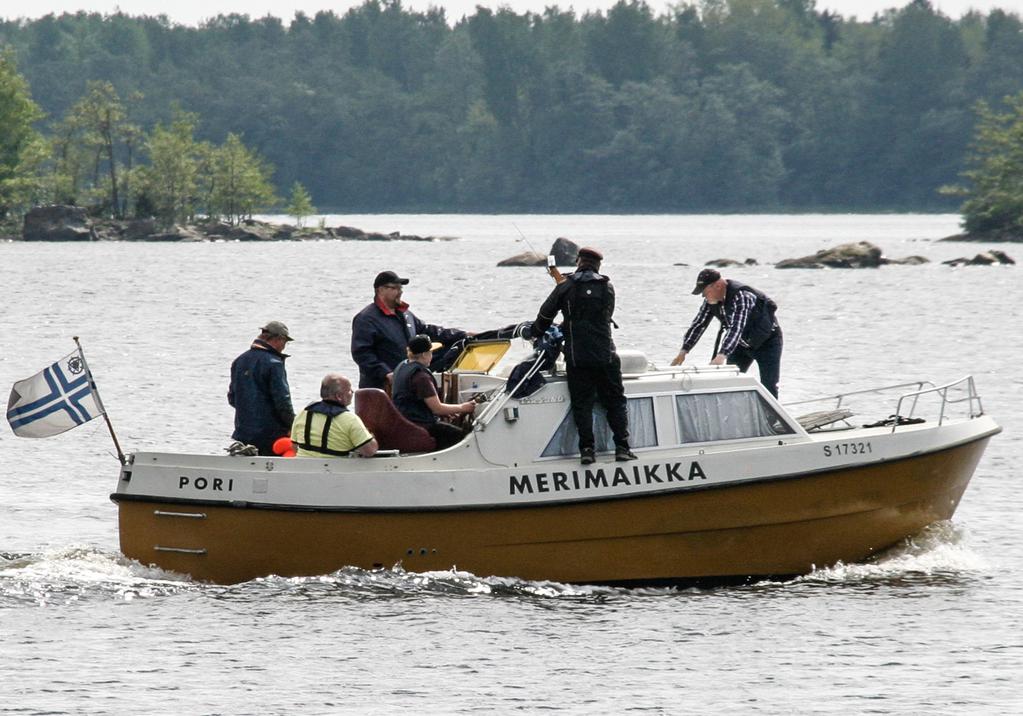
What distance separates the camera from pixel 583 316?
47.5 ft

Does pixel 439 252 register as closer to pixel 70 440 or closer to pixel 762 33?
pixel 70 440

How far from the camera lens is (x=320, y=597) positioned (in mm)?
14320

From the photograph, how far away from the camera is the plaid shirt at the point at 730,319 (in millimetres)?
16547

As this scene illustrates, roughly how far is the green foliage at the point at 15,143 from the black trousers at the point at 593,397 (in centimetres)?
10972

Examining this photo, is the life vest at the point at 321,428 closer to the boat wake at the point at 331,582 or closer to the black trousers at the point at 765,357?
the boat wake at the point at 331,582

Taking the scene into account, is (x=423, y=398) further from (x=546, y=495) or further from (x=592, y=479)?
(x=592, y=479)

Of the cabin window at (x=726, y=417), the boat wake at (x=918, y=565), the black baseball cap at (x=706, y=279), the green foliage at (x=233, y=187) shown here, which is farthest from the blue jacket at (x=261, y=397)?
the green foliage at (x=233, y=187)

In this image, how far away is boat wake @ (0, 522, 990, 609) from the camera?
14.4 meters

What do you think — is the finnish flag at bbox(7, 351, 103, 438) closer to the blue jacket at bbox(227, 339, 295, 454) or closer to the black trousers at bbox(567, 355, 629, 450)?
the blue jacket at bbox(227, 339, 295, 454)

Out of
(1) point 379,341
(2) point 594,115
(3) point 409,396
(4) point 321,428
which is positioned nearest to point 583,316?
(3) point 409,396

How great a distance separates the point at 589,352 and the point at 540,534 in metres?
1.53

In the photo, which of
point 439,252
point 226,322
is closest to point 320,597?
point 226,322

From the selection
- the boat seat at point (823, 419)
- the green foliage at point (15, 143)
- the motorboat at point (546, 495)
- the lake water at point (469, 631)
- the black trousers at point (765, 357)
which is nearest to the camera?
the lake water at point (469, 631)

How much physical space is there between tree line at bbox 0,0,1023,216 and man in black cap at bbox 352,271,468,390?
13063 cm
